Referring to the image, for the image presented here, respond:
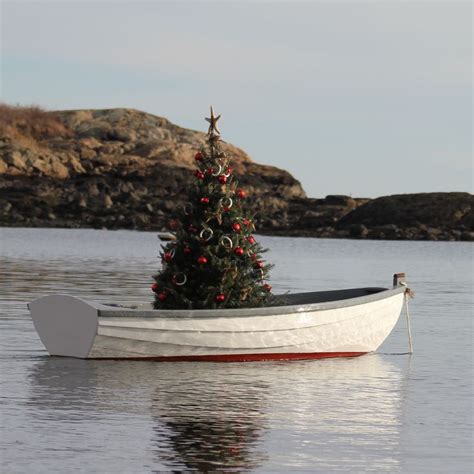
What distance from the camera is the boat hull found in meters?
17.4

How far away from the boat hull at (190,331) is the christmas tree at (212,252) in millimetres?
682

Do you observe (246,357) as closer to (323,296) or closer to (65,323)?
(65,323)

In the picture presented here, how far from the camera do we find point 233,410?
1391 cm

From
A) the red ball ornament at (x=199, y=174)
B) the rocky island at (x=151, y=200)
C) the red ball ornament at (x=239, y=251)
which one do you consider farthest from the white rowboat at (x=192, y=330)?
the rocky island at (x=151, y=200)

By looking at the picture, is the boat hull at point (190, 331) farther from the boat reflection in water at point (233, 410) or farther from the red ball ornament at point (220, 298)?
the red ball ornament at point (220, 298)

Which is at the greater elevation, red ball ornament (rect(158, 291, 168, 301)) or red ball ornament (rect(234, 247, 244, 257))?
red ball ornament (rect(234, 247, 244, 257))

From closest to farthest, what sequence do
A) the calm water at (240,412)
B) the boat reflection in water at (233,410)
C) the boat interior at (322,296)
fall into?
the calm water at (240,412)
the boat reflection in water at (233,410)
the boat interior at (322,296)

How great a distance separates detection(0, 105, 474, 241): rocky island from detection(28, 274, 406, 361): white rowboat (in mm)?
120896

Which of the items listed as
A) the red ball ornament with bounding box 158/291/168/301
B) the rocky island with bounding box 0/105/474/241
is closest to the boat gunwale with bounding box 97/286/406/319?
the red ball ornament with bounding box 158/291/168/301

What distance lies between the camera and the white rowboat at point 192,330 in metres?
17.4

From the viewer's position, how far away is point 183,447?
37.8ft

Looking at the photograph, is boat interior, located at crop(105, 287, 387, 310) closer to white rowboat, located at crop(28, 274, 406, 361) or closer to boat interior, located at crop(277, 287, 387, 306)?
boat interior, located at crop(277, 287, 387, 306)

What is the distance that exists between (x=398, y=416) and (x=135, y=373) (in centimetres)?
426

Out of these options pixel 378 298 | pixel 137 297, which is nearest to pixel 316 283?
pixel 137 297
